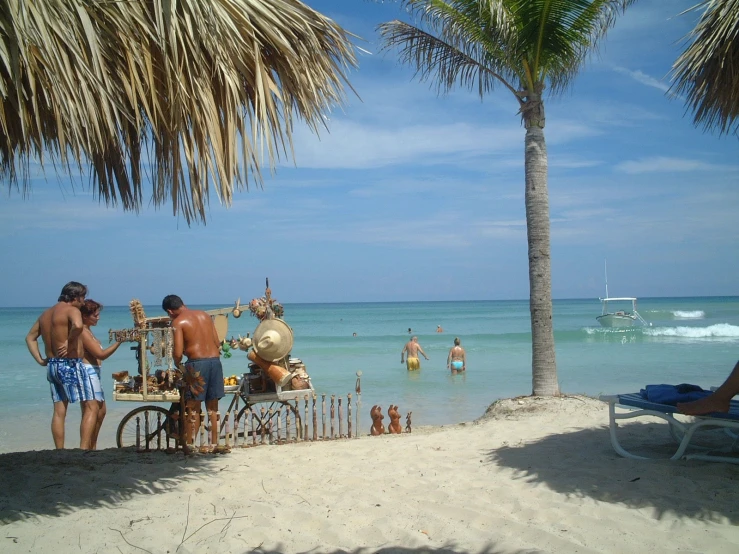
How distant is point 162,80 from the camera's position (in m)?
4.02

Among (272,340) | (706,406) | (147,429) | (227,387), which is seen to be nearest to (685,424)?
(706,406)

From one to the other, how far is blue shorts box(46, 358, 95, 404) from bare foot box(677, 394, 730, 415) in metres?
5.29

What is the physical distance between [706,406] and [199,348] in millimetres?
4393

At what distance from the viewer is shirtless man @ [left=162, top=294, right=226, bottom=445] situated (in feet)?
19.6

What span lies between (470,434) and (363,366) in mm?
15874

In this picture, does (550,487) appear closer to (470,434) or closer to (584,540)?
(584,540)

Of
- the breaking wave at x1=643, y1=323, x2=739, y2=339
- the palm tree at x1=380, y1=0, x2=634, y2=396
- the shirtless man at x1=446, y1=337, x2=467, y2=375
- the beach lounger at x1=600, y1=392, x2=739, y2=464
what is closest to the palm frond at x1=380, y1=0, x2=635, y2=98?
the palm tree at x1=380, y1=0, x2=634, y2=396

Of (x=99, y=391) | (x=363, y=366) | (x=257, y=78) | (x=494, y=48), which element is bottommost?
(x=363, y=366)

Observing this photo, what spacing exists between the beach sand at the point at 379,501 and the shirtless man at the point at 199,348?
25.3 inches

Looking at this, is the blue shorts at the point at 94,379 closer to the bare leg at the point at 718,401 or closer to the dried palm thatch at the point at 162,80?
the dried palm thatch at the point at 162,80

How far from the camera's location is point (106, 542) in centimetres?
363

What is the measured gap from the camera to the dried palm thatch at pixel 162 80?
3.27m

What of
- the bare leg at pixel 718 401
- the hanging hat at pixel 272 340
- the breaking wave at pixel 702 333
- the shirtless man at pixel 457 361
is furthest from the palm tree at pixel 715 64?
the breaking wave at pixel 702 333

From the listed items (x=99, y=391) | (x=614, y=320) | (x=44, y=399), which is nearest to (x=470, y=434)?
(x=99, y=391)
